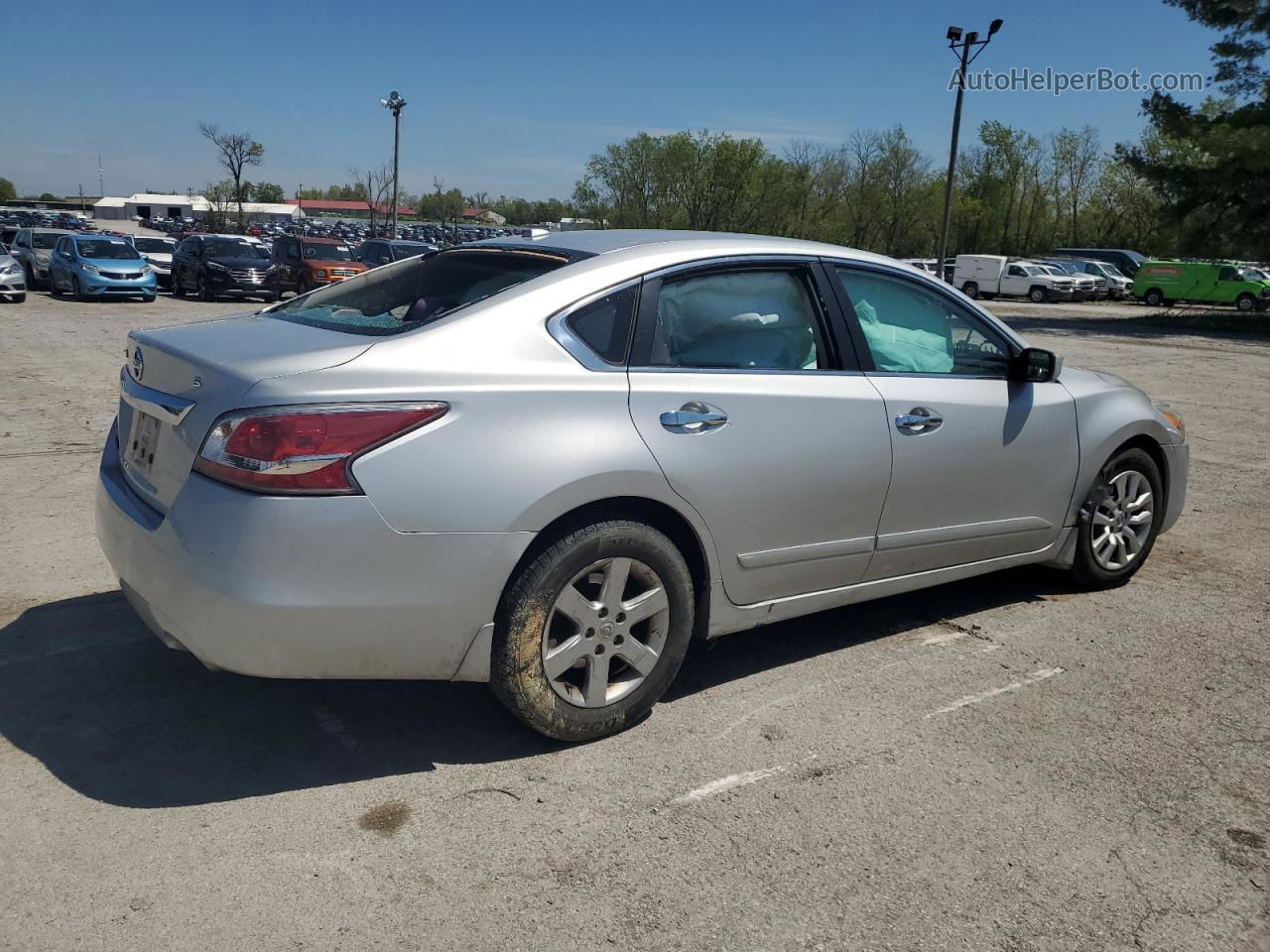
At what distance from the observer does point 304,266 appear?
26688 millimetres

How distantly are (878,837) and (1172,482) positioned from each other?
3.27 metres

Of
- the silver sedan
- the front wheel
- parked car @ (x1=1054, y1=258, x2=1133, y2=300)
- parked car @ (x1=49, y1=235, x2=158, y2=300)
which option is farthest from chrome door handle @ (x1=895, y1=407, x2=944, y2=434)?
parked car @ (x1=1054, y1=258, x2=1133, y2=300)

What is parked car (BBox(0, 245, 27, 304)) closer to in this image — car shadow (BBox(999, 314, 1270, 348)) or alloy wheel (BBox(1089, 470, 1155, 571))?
car shadow (BBox(999, 314, 1270, 348))

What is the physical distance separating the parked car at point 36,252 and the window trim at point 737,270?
27.7 metres

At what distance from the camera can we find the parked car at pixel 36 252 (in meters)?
27.7

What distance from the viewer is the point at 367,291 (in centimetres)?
418

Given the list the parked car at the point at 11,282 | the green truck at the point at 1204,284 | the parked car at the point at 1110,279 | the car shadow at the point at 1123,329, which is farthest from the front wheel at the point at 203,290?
the parked car at the point at 1110,279

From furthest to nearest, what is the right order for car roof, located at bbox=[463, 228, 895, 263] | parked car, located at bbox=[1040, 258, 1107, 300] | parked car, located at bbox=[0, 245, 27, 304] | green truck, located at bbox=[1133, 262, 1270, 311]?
parked car, located at bbox=[1040, 258, 1107, 300] < green truck, located at bbox=[1133, 262, 1270, 311] < parked car, located at bbox=[0, 245, 27, 304] < car roof, located at bbox=[463, 228, 895, 263]

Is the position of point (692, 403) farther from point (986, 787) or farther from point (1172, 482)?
point (1172, 482)

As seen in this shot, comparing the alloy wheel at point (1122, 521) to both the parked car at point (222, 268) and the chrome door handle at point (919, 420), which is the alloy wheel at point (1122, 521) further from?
the parked car at point (222, 268)

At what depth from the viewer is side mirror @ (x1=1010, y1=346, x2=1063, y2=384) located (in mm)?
4637

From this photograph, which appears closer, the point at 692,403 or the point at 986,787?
the point at 986,787

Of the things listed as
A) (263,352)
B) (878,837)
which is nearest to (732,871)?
(878,837)

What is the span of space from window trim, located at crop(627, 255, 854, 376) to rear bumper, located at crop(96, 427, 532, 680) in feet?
2.72
